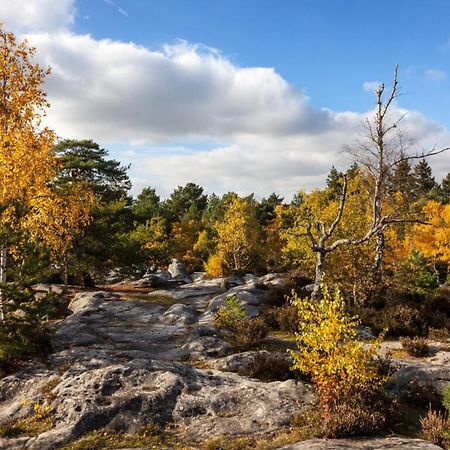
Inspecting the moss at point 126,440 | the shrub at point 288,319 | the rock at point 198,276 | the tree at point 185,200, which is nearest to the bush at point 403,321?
the shrub at point 288,319

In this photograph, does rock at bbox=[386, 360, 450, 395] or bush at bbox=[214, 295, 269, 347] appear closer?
rock at bbox=[386, 360, 450, 395]

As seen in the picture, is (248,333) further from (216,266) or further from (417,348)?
(216,266)

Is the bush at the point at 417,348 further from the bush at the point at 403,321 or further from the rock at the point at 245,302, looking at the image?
the rock at the point at 245,302

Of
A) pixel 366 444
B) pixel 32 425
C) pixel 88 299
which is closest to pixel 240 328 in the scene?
pixel 32 425

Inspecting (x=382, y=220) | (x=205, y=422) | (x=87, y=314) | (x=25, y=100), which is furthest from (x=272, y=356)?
(x=25, y=100)

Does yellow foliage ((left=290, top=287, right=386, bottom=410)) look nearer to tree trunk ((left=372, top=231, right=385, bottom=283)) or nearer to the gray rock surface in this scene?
the gray rock surface

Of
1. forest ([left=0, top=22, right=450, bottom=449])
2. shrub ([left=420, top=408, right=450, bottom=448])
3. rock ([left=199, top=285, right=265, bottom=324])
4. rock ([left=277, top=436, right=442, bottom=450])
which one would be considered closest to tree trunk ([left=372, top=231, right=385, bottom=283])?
forest ([left=0, top=22, right=450, bottom=449])

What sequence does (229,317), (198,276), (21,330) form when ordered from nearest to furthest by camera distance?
(21,330) < (229,317) < (198,276)

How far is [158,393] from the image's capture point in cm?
1094

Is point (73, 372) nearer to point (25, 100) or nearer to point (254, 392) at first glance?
point (254, 392)

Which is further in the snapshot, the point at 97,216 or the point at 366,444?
the point at 97,216

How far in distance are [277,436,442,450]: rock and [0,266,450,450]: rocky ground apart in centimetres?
2

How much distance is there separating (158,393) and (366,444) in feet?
16.9

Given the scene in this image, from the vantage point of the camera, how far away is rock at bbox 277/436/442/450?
7.90m
